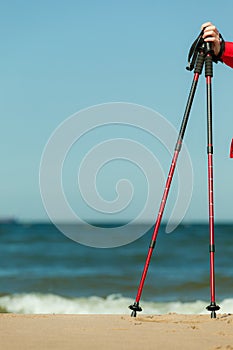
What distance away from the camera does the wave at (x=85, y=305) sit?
33.1ft

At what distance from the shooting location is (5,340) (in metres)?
3.94

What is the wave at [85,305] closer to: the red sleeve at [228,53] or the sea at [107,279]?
the sea at [107,279]

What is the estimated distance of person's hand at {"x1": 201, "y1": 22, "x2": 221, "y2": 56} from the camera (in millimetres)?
5020

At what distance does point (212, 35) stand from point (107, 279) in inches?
449

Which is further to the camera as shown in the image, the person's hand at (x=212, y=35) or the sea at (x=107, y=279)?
the sea at (x=107, y=279)

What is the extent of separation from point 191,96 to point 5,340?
244 centimetres

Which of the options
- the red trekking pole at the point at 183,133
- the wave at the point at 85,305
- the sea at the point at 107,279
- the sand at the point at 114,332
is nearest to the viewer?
the sand at the point at 114,332

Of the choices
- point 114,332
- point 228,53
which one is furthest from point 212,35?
point 114,332

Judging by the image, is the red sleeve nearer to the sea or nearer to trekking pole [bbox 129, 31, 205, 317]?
trekking pole [bbox 129, 31, 205, 317]

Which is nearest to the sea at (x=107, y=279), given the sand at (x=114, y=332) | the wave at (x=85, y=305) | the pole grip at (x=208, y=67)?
the wave at (x=85, y=305)

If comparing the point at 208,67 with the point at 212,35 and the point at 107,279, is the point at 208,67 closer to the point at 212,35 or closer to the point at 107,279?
the point at 212,35

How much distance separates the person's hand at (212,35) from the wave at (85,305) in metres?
5.36

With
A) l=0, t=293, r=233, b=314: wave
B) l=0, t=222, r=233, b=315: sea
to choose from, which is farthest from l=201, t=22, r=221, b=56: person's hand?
l=0, t=293, r=233, b=314: wave

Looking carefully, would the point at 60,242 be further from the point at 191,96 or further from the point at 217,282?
the point at 191,96
